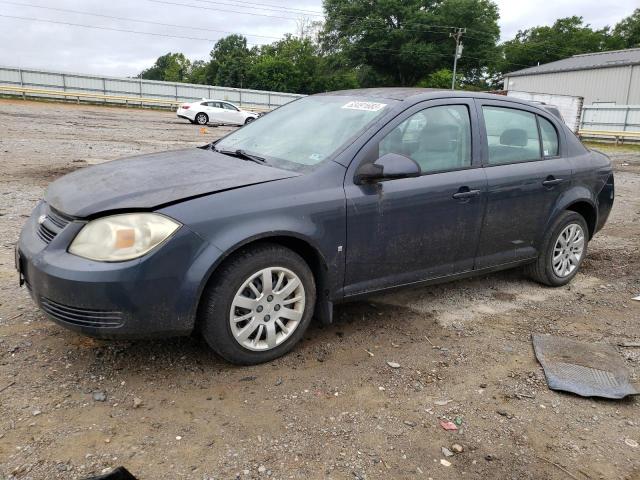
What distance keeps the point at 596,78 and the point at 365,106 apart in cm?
4612

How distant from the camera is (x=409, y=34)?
58.7 metres

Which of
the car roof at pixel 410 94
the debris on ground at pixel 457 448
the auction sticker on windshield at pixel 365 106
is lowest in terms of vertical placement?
the debris on ground at pixel 457 448

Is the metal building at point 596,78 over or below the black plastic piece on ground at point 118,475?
over

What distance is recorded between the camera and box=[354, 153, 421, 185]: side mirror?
341 cm

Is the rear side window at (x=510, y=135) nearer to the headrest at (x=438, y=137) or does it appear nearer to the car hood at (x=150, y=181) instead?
the headrest at (x=438, y=137)

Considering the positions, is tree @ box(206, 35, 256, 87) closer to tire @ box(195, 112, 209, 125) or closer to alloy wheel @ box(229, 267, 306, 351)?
tire @ box(195, 112, 209, 125)

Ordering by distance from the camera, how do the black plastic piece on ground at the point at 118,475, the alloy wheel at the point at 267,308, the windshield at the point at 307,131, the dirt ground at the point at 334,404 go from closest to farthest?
the black plastic piece on ground at the point at 118,475 < the dirt ground at the point at 334,404 < the alloy wheel at the point at 267,308 < the windshield at the point at 307,131

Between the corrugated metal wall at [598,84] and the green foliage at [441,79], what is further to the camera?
the green foliage at [441,79]

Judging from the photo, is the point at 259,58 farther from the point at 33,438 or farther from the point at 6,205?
the point at 33,438

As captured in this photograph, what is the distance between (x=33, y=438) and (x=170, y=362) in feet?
2.87

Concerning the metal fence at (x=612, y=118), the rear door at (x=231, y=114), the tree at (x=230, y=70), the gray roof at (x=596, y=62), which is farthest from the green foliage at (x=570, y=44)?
the rear door at (x=231, y=114)

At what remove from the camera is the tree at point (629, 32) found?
230 feet

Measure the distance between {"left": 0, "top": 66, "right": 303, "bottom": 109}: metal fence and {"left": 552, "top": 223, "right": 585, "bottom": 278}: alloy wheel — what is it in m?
26.9

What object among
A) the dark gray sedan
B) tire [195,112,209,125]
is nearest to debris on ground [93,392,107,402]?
the dark gray sedan
